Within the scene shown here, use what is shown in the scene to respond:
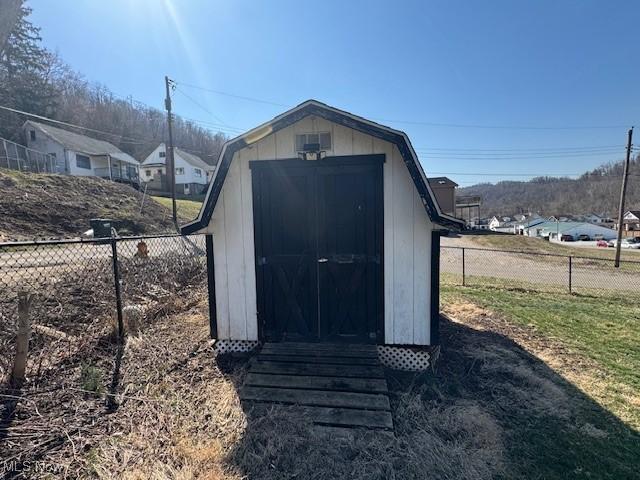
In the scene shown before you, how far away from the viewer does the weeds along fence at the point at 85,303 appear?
3592 millimetres

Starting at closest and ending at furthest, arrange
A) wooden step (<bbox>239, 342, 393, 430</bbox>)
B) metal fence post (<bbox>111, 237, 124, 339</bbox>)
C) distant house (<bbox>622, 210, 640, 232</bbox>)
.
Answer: wooden step (<bbox>239, 342, 393, 430</bbox>) → metal fence post (<bbox>111, 237, 124, 339</bbox>) → distant house (<bbox>622, 210, 640, 232</bbox>)

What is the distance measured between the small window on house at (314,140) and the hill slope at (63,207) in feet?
38.7

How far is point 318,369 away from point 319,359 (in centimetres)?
20

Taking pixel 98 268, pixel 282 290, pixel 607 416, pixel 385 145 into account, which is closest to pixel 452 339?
pixel 607 416

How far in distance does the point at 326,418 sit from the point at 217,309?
2.14m

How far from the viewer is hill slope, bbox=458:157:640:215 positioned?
8381cm

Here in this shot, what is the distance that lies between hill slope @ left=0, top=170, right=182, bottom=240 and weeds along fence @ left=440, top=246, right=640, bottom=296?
15009 mm

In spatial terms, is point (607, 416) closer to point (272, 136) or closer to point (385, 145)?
point (385, 145)

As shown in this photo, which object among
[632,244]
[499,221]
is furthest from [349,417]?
[499,221]

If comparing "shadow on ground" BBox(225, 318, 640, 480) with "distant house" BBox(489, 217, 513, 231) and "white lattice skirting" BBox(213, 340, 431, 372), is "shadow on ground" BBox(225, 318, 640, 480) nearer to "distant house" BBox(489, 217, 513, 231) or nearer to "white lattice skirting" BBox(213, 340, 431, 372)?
"white lattice skirting" BBox(213, 340, 431, 372)

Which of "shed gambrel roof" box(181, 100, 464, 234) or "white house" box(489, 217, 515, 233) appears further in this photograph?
"white house" box(489, 217, 515, 233)

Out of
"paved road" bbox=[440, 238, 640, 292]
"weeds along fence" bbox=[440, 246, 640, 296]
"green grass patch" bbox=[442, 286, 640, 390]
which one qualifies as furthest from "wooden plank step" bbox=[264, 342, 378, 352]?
"paved road" bbox=[440, 238, 640, 292]

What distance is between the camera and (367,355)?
4000mm

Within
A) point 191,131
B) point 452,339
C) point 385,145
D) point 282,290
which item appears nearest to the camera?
point 385,145
